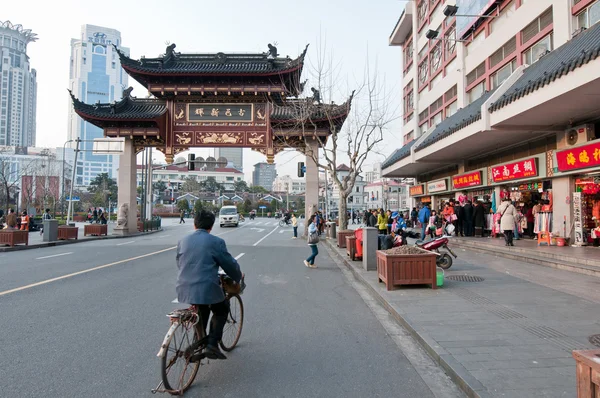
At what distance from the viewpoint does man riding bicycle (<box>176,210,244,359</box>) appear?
11.4 ft

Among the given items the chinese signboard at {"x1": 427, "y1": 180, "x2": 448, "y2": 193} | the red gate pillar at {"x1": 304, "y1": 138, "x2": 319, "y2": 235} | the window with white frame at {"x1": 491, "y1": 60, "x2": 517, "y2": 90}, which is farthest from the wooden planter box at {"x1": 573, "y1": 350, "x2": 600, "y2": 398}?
the chinese signboard at {"x1": 427, "y1": 180, "x2": 448, "y2": 193}

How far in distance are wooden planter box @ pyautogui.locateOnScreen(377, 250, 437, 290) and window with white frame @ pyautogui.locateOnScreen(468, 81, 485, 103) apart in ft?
50.2

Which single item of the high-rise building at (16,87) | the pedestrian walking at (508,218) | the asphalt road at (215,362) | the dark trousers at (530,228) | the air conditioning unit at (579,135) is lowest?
the asphalt road at (215,362)

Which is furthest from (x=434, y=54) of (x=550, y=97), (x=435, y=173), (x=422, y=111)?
(x=550, y=97)

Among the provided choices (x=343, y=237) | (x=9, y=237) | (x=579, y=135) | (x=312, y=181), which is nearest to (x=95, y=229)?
(x=9, y=237)

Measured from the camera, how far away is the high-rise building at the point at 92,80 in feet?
505

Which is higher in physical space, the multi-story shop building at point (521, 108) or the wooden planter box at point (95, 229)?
the multi-story shop building at point (521, 108)

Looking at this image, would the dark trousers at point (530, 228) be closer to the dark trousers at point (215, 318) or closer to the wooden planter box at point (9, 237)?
the dark trousers at point (215, 318)

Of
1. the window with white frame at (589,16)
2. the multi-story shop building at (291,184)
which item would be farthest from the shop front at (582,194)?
the multi-story shop building at (291,184)

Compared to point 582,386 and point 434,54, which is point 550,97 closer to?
point 582,386

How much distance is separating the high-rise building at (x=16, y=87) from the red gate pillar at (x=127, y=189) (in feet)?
415

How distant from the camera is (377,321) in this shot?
584 centimetres

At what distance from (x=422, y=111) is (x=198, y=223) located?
28617 millimetres

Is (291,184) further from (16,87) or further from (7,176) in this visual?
(7,176)
